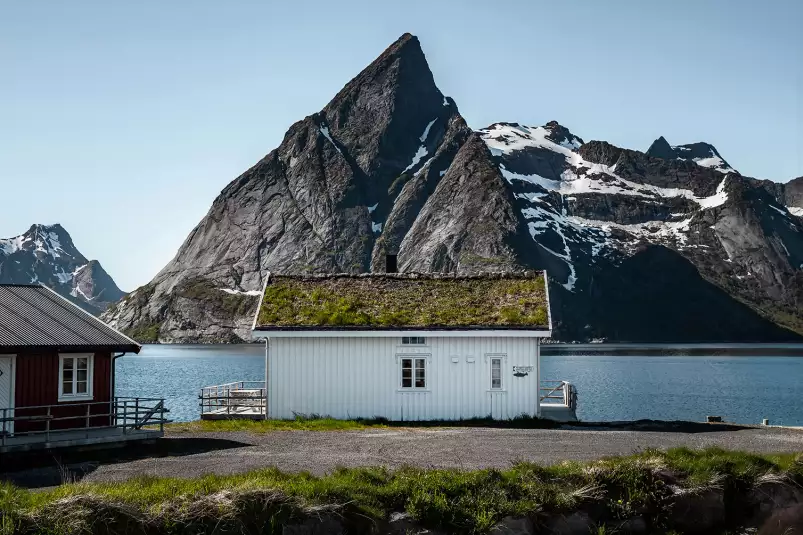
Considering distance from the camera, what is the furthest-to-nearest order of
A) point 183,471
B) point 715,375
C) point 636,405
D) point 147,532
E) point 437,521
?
point 715,375, point 636,405, point 183,471, point 437,521, point 147,532

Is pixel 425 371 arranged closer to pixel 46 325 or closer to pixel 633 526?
pixel 46 325

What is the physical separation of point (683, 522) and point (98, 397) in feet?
65.5

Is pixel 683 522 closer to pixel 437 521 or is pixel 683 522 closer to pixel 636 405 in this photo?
pixel 437 521

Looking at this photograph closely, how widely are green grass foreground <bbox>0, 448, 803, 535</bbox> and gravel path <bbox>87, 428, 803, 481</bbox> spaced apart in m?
3.18

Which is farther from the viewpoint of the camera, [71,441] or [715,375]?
[715,375]

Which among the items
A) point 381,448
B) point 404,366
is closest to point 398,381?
point 404,366

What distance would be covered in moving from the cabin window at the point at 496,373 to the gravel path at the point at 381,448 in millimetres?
3883

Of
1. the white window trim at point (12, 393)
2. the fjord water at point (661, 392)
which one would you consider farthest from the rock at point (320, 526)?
the fjord water at point (661, 392)

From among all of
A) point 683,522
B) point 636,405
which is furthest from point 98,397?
point 636,405

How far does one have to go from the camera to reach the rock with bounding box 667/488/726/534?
18.4 metres

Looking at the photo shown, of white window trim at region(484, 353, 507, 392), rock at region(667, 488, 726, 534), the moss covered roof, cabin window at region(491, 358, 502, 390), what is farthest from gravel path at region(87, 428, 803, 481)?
the moss covered roof

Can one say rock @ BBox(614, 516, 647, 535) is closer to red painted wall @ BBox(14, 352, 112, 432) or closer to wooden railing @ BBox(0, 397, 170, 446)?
wooden railing @ BBox(0, 397, 170, 446)

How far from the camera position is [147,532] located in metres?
15.7

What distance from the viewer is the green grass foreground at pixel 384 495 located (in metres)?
15.7
